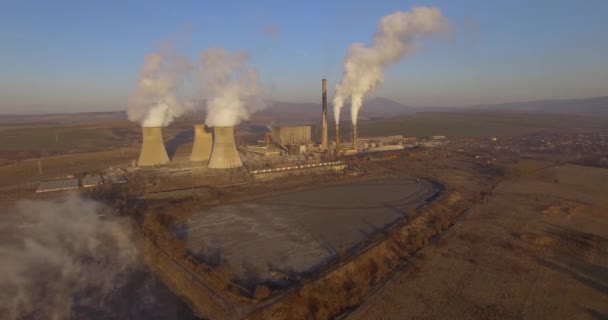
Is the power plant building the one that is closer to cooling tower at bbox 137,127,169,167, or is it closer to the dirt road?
cooling tower at bbox 137,127,169,167

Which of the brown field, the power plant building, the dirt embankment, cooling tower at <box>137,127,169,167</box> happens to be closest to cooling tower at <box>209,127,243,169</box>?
the brown field

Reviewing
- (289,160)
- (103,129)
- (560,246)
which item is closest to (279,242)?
(560,246)

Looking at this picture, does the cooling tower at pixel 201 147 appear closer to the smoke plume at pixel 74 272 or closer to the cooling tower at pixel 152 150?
the cooling tower at pixel 152 150

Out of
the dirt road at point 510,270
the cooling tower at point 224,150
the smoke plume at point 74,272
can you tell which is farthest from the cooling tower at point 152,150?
the dirt road at point 510,270

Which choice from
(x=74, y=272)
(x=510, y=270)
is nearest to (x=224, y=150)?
(x=74, y=272)

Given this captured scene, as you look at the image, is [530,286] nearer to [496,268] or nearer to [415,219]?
[496,268]

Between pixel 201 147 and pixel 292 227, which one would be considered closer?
pixel 292 227

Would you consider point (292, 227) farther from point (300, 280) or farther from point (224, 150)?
point (224, 150)
